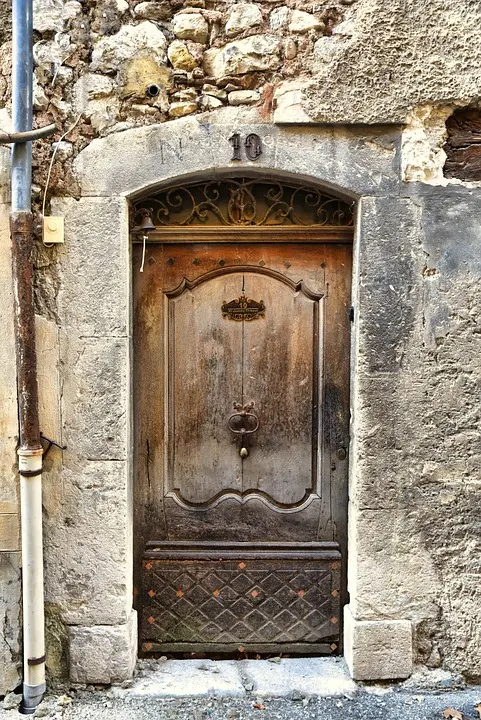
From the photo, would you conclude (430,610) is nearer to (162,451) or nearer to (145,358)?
(162,451)

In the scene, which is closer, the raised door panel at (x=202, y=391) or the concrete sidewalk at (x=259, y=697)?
the concrete sidewalk at (x=259, y=697)

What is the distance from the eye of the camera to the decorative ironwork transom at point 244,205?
3258 millimetres

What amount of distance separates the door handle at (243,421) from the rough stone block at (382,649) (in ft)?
3.66

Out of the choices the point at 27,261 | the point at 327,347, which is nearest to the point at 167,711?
the point at 327,347

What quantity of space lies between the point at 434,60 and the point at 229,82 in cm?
102

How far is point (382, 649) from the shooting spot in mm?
3119

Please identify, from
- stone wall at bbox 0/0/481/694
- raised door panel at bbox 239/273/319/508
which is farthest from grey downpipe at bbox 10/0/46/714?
raised door panel at bbox 239/273/319/508

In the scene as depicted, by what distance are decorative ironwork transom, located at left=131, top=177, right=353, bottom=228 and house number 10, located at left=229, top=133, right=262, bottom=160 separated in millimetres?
229

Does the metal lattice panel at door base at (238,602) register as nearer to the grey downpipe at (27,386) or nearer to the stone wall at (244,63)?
the grey downpipe at (27,386)

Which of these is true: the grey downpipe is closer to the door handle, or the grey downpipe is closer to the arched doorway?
the arched doorway

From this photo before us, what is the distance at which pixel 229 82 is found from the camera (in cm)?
302

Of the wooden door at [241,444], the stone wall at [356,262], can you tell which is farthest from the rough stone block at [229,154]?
the wooden door at [241,444]

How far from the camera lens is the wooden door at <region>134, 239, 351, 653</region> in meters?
3.34

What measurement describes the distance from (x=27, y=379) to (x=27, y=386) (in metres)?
0.03
